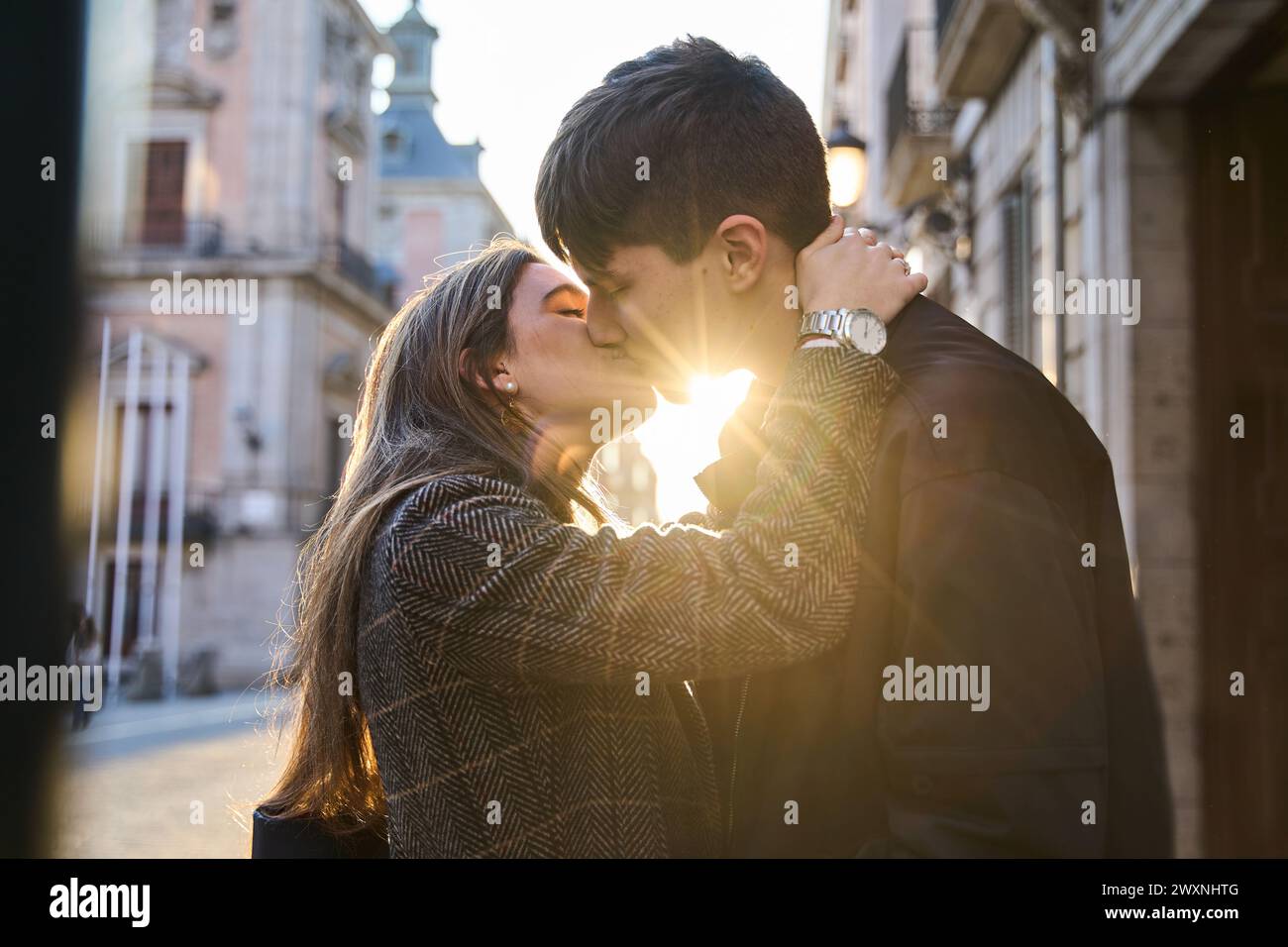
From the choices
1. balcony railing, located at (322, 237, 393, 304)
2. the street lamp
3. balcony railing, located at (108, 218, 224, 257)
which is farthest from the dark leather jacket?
balcony railing, located at (322, 237, 393, 304)

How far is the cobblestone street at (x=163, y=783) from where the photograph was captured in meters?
3.22

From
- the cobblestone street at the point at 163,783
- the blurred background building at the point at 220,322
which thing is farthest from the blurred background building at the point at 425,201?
the cobblestone street at the point at 163,783

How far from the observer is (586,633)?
181cm

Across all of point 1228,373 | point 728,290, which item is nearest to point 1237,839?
point 1228,373

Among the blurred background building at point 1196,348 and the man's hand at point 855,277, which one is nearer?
the man's hand at point 855,277

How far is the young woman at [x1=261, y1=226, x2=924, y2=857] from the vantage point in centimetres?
178

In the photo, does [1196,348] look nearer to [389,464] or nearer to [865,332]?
[865,332]

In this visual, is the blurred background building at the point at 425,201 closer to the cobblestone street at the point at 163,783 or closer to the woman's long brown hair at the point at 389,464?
the cobblestone street at the point at 163,783

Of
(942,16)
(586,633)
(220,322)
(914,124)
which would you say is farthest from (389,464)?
(220,322)

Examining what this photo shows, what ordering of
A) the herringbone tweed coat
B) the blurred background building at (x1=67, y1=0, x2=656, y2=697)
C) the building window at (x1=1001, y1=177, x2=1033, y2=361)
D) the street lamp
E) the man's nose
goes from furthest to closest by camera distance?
the blurred background building at (x1=67, y1=0, x2=656, y2=697) → the street lamp → the building window at (x1=1001, y1=177, x2=1033, y2=361) → the man's nose → the herringbone tweed coat

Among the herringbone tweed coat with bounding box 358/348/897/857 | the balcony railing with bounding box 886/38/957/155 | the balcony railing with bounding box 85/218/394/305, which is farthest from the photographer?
the balcony railing with bounding box 85/218/394/305

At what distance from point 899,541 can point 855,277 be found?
0.49m

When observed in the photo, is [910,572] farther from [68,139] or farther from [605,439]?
[68,139]

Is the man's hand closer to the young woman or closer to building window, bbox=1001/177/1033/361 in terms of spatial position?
the young woman
